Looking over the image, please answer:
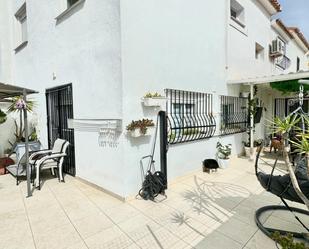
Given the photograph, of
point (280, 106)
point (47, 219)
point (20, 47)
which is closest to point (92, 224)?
point (47, 219)

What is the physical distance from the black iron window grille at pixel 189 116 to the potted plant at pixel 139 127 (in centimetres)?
95

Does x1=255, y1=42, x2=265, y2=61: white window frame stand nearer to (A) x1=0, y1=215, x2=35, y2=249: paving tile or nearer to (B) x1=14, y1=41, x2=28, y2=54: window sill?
(B) x1=14, y1=41, x2=28, y2=54: window sill

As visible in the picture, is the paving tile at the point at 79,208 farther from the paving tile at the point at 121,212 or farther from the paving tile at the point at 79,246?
the paving tile at the point at 79,246

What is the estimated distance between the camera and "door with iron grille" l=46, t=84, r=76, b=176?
5258 millimetres

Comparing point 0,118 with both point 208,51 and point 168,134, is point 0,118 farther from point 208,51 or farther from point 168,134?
point 208,51

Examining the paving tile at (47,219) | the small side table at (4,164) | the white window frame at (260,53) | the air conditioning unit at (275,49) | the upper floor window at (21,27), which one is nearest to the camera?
the paving tile at (47,219)

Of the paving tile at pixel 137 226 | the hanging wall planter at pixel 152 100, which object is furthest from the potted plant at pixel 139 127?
the paving tile at pixel 137 226

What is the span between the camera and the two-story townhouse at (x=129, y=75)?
3.80 m

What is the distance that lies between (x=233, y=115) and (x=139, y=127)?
15.9ft

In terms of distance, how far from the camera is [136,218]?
321cm

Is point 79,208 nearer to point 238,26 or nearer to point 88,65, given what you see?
point 88,65

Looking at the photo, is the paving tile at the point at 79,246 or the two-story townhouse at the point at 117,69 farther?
the two-story townhouse at the point at 117,69

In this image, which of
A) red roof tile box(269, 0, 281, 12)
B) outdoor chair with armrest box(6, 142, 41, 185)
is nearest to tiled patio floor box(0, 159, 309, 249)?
outdoor chair with armrest box(6, 142, 41, 185)

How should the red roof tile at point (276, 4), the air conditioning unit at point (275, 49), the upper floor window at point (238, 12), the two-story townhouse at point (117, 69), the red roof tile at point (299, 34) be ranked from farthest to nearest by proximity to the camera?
the red roof tile at point (299, 34)
the air conditioning unit at point (275, 49)
the red roof tile at point (276, 4)
the upper floor window at point (238, 12)
the two-story townhouse at point (117, 69)
